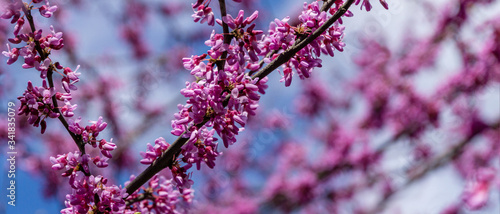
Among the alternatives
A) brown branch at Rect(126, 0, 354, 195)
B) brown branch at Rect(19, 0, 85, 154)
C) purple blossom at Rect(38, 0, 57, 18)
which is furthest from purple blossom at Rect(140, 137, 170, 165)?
purple blossom at Rect(38, 0, 57, 18)

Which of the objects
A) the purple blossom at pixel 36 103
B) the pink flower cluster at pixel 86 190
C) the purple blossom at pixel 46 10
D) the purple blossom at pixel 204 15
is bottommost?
the pink flower cluster at pixel 86 190

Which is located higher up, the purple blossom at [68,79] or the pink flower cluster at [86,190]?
the purple blossom at [68,79]

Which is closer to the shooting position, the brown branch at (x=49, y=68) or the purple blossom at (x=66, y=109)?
the brown branch at (x=49, y=68)

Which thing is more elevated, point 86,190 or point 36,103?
point 36,103

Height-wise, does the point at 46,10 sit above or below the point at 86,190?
above

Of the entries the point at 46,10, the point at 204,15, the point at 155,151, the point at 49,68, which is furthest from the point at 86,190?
the point at 204,15

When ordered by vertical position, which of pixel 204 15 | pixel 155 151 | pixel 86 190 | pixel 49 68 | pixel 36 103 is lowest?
pixel 86 190

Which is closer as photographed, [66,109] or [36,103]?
[36,103]

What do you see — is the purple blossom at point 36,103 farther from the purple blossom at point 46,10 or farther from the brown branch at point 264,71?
the brown branch at point 264,71

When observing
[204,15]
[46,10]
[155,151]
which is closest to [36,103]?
[46,10]

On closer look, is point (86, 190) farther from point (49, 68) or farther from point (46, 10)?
point (46, 10)

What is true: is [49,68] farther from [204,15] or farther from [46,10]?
[204,15]

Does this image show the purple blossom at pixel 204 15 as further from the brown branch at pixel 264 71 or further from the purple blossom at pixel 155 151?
the purple blossom at pixel 155 151

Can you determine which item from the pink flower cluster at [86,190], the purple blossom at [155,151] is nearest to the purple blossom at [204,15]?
the purple blossom at [155,151]
